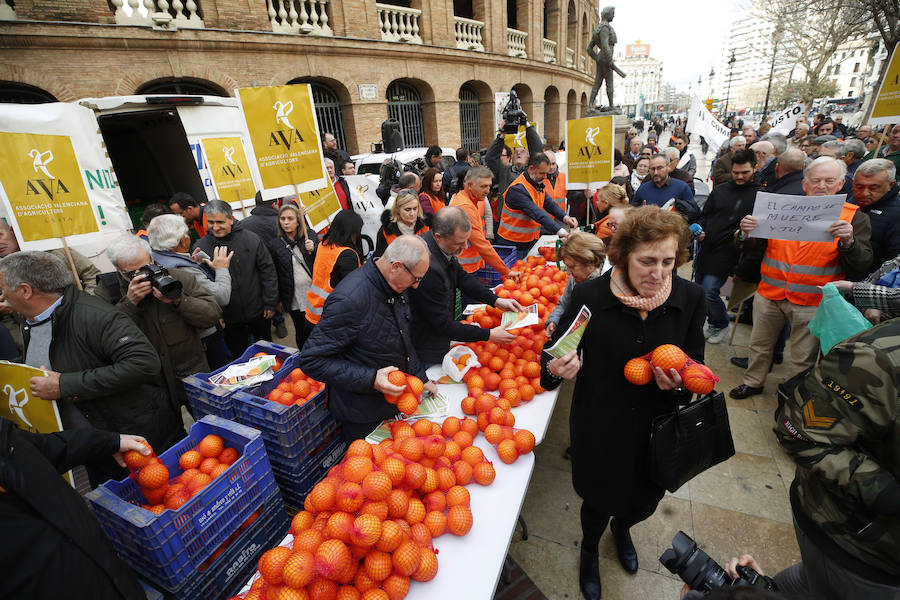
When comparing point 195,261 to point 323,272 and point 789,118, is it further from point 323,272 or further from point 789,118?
point 789,118

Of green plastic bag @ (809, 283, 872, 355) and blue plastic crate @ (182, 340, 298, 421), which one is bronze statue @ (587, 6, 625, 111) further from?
blue plastic crate @ (182, 340, 298, 421)

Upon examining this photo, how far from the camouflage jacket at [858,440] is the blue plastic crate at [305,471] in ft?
8.54

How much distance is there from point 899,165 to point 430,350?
724cm

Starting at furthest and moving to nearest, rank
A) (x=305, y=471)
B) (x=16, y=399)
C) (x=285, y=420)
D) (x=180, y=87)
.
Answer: (x=180, y=87) < (x=305, y=471) < (x=285, y=420) < (x=16, y=399)

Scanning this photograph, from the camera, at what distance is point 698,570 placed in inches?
52.6

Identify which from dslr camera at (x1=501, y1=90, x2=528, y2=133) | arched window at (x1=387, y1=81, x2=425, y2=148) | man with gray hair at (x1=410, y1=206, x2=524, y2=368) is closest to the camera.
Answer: man with gray hair at (x1=410, y1=206, x2=524, y2=368)

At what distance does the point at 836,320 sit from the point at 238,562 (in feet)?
12.5

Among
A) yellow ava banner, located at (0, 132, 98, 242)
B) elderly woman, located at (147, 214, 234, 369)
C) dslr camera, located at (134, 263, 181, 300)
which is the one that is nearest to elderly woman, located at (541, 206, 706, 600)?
dslr camera, located at (134, 263, 181, 300)

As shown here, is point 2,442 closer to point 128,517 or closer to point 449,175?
point 128,517

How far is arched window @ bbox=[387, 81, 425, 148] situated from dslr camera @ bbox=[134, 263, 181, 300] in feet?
48.6

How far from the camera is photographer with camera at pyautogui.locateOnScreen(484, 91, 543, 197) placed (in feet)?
25.8

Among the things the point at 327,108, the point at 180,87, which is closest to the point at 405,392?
the point at 180,87

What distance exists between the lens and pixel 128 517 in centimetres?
186

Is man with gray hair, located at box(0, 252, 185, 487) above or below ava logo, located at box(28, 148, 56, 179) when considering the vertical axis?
below
